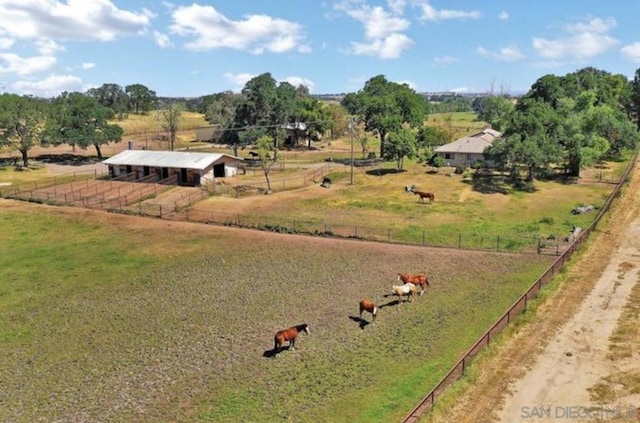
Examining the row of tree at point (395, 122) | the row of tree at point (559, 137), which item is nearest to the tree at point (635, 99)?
the row of tree at point (395, 122)

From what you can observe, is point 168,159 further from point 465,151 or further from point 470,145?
point 470,145

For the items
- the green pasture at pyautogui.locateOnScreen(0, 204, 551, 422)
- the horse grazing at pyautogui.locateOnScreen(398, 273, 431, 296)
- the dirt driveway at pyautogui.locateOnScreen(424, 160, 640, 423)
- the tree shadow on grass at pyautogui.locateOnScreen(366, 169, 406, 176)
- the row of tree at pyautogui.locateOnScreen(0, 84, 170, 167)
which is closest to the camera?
the dirt driveway at pyautogui.locateOnScreen(424, 160, 640, 423)

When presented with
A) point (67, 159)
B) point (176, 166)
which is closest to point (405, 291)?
point (176, 166)

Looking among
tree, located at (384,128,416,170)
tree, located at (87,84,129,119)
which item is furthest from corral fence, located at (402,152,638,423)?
tree, located at (87,84,129,119)

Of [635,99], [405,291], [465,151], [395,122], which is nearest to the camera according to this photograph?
[405,291]

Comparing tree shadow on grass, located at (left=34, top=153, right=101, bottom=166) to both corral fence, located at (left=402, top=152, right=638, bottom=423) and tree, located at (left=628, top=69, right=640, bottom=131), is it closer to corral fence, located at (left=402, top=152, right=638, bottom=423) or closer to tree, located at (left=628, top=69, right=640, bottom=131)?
corral fence, located at (left=402, top=152, right=638, bottom=423)
